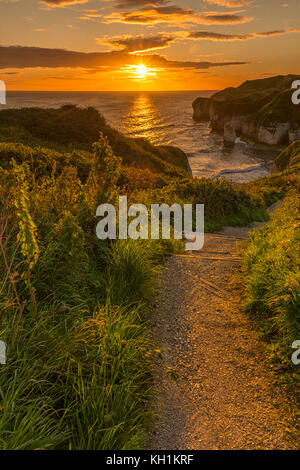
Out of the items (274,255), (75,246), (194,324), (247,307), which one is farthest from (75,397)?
(274,255)

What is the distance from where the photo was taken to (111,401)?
10.3ft

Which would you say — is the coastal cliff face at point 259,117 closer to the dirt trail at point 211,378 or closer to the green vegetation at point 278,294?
the green vegetation at point 278,294

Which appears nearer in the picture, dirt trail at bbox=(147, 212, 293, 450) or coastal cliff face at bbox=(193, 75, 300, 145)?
dirt trail at bbox=(147, 212, 293, 450)

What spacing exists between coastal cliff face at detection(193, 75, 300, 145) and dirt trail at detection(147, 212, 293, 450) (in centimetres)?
9745

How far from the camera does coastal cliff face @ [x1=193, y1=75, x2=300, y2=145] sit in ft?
307

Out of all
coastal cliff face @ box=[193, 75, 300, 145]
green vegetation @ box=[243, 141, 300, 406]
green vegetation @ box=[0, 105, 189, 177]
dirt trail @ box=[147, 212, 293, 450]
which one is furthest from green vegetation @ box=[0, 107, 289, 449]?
coastal cliff face @ box=[193, 75, 300, 145]

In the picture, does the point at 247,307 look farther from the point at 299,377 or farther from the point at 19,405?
the point at 19,405

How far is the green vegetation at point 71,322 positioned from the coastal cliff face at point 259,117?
321 ft

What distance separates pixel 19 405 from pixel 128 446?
103 cm

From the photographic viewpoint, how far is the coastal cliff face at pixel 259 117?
93.6 metres

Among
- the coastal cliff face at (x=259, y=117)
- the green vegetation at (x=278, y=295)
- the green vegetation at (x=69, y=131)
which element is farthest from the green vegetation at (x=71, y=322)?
the coastal cliff face at (x=259, y=117)

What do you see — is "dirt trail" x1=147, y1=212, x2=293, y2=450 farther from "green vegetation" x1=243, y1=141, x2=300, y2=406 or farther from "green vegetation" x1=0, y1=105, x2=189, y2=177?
"green vegetation" x1=0, y1=105, x2=189, y2=177

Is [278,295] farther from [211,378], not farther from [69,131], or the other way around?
[69,131]

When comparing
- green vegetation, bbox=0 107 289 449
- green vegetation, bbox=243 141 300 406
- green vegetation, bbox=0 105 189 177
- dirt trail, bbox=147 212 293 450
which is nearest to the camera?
green vegetation, bbox=0 107 289 449
